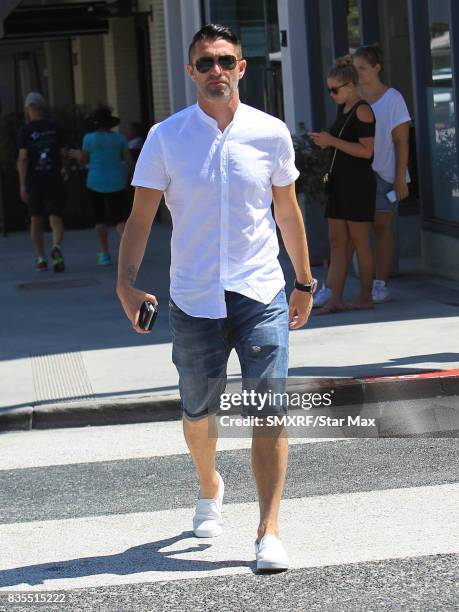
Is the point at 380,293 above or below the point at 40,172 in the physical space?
below

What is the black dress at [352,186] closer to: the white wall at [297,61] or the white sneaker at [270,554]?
the white wall at [297,61]

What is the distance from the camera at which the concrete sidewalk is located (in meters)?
8.09

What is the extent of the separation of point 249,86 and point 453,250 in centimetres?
522

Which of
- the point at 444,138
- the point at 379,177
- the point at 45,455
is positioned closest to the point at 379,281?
the point at 379,177

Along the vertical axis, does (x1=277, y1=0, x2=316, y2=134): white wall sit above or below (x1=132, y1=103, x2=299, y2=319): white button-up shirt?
above

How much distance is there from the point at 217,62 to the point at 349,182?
18.1ft

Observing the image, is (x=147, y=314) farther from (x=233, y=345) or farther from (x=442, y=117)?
(x=442, y=117)

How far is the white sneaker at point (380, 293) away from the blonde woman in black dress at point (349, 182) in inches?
8.5

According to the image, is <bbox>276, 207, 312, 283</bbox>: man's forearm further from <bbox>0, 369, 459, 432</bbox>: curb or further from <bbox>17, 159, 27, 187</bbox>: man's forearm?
<bbox>17, 159, 27, 187</bbox>: man's forearm

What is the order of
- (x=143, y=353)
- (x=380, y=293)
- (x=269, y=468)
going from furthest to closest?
1. (x=380, y=293)
2. (x=143, y=353)
3. (x=269, y=468)

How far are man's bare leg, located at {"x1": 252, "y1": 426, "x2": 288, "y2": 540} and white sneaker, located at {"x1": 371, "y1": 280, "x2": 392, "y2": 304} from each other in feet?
20.1

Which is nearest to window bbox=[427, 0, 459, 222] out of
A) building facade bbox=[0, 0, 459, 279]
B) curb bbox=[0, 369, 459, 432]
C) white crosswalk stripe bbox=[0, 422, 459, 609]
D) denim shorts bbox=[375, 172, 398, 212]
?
building facade bbox=[0, 0, 459, 279]

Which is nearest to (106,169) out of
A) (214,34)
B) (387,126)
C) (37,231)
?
(37,231)

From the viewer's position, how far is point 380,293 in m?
11.1
